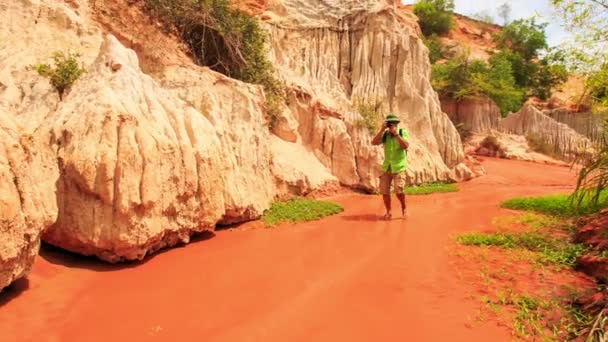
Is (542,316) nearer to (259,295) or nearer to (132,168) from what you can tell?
(259,295)

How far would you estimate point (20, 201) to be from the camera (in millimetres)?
2752

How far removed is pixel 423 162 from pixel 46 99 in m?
8.76

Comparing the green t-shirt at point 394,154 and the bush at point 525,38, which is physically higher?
the bush at point 525,38

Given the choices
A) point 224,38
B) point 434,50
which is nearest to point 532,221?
point 224,38

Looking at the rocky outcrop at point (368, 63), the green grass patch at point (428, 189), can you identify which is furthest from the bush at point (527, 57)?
the green grass patch at point (428, 189)

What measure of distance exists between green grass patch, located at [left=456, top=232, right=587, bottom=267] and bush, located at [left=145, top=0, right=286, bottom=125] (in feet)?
15.8

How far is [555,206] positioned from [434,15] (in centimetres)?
2831

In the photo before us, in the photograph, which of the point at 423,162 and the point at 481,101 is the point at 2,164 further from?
the point at 481,101

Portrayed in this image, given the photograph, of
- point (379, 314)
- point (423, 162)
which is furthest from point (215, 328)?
point (423, 162)

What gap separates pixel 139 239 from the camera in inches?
146

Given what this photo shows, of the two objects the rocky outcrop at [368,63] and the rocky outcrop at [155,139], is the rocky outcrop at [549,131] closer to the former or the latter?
the rocky outcrop at [368,63]

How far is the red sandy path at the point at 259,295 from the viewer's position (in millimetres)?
2518

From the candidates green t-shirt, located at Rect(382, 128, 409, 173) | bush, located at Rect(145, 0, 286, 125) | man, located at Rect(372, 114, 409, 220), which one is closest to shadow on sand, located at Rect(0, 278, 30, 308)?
man, located at Rect(372, 114, 409, 220)

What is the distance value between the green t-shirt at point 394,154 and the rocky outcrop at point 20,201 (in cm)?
458
